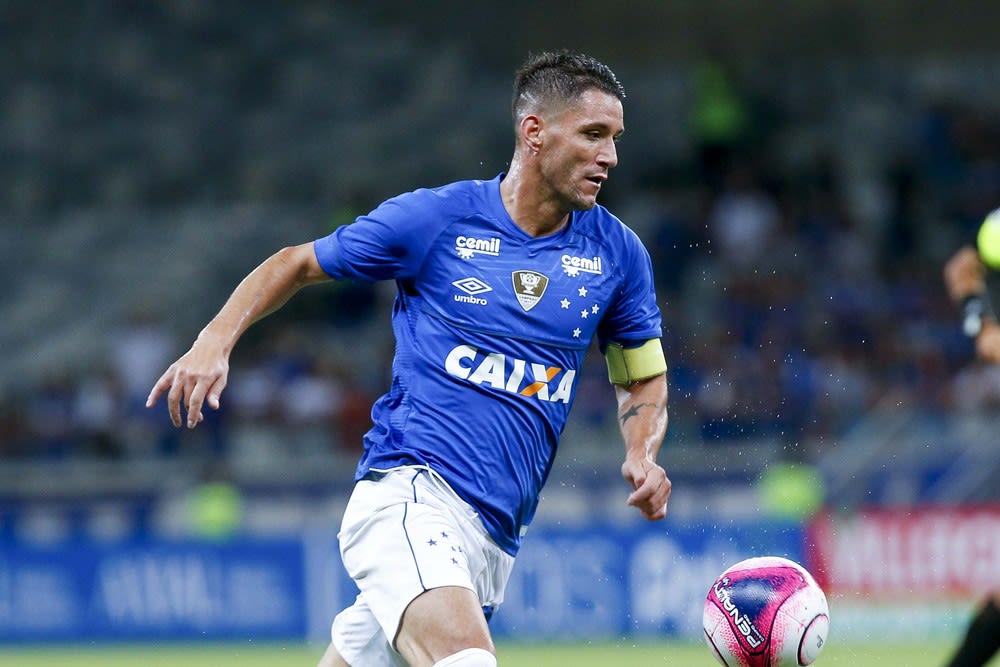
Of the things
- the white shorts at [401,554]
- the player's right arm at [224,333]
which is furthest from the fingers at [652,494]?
the player's right arm at [224,333]

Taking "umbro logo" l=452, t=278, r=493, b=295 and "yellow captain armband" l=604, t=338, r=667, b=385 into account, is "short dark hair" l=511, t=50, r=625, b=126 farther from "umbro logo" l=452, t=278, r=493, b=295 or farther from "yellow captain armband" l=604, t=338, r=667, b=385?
"yellow captain armband" l=604, t=338, r=667, b=385

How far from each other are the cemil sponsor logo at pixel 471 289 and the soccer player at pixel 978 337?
2.90 meters

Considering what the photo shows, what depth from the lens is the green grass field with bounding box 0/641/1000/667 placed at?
12.6m

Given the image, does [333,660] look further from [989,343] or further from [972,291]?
[972,291]

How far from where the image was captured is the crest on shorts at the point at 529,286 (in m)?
5.85

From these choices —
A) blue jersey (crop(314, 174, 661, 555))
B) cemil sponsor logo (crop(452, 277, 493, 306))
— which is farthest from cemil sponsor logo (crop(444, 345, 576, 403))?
cemil sponsor logo (crop(452, 277, 493, 306))

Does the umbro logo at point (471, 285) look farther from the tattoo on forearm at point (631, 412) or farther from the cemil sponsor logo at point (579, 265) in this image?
the tattoo on forearm at point (631, 412)

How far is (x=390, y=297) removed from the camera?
734 inches

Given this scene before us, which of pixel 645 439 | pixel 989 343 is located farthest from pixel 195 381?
pixel 989 343

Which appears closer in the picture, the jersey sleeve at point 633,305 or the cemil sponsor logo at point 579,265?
the cemil sponsor logo at point 579,265

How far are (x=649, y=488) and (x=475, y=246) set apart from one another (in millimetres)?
1043

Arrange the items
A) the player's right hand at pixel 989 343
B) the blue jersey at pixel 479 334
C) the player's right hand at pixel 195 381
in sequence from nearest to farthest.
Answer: the player's right hand at pixel 195 381
the blue jersey at pixel 479 334
the player's right hand at pixel 989 343

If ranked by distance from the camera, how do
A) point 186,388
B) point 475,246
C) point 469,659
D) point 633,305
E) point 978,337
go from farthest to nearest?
point 978,337 < point 633,305 < point 475,246 < point 186,388 < point 469,659

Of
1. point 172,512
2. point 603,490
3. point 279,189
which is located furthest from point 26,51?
point 603,490
